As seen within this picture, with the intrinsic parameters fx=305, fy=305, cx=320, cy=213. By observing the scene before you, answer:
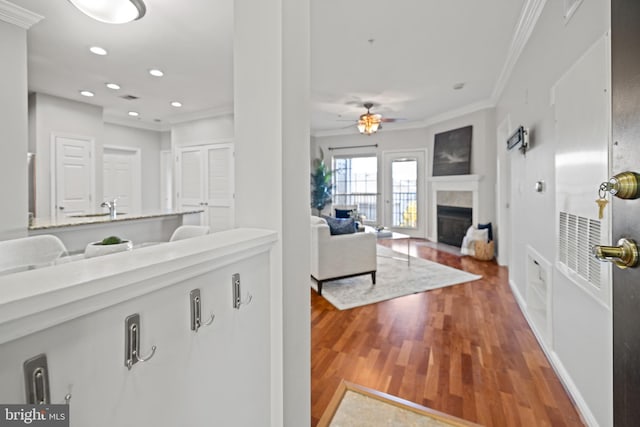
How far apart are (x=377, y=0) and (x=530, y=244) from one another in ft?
8.15

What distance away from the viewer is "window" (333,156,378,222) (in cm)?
770

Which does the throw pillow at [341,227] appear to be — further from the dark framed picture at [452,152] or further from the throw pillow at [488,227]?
the dark framed picture at [452,152]

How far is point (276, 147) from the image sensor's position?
107cm

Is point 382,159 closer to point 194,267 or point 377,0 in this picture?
point 377,0

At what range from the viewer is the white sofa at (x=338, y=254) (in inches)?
134

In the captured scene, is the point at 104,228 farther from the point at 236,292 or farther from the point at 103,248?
the point at 236,292

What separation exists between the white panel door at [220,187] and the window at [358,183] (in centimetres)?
310

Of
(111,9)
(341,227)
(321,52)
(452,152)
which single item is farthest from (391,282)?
(111,9)

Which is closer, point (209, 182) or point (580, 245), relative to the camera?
point (580, 245)

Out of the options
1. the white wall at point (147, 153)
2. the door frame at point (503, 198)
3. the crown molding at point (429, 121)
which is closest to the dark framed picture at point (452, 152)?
the crown molding at point (429, 121)

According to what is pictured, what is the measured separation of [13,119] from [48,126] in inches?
101

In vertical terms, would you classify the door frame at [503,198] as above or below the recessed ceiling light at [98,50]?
below

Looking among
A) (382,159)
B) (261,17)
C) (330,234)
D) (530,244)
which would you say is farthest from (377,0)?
(382,159)

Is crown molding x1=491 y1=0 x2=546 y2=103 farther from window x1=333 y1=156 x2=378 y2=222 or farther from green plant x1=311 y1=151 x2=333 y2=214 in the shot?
green plant x1=311 y1=151 x2=333 y2=214
